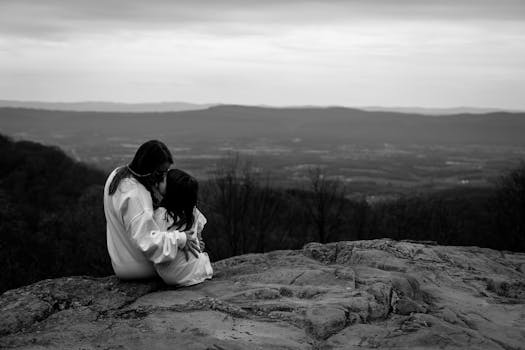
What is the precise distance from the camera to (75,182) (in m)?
58.2

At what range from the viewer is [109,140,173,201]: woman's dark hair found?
7.02m

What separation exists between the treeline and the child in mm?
21379

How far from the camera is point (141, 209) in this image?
702 centimetres

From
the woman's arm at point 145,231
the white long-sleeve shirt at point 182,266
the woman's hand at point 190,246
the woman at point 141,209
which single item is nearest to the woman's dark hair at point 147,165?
the woman at point 141,209

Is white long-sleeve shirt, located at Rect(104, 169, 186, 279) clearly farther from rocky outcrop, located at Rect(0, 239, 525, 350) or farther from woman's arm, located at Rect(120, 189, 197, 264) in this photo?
rocky outcrop, located at Rect(0, 239, 525, 350)

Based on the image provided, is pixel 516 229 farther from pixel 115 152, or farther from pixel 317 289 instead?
pixel 115 152

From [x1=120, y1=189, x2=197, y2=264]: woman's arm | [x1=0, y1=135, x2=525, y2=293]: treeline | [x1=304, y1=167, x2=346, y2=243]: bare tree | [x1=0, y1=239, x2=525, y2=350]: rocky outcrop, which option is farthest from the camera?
[x1=304, y1=167, x2=346, y2=243]: bare tree

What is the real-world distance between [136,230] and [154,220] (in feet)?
1.04

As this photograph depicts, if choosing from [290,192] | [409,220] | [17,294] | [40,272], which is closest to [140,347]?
[17,294]

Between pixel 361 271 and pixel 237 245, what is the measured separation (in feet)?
96.7

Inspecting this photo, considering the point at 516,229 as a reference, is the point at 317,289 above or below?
above

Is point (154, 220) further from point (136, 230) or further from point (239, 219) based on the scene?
point (239, 219)

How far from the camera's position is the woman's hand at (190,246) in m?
7.46

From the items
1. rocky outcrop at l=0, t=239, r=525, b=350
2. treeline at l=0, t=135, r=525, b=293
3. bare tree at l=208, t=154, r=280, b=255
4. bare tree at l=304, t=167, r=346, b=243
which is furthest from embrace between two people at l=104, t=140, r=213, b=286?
bare tree at l=304, t=167, r=346, b=243
